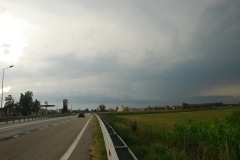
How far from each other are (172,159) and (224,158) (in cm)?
307

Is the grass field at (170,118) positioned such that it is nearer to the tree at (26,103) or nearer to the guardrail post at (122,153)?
the guardrail post at (122,153)

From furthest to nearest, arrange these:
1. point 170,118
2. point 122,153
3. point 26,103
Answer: point 26,103 < point 170,118 < point 122,153

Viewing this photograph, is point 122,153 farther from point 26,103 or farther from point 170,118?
point 26,103

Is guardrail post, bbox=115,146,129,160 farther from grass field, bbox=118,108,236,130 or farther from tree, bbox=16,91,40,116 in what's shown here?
tree, bbox=16,91,40,116

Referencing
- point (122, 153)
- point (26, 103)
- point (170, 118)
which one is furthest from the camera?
point (26, 103)

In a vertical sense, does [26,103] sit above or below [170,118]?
above

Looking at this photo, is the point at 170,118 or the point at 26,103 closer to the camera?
the point at 170,118

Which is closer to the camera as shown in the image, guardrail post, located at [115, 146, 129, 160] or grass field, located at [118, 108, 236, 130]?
guardrail post, located at [115, 146, 129, 160]

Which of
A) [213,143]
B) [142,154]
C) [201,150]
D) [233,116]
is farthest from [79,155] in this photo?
[233,116]

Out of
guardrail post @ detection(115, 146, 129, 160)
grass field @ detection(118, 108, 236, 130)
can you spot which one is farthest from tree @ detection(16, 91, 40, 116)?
guardrail post @ detection(115, 146, 129, 160)

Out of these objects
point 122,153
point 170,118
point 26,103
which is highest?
point 26,103

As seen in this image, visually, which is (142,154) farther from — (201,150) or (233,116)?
(233,116)

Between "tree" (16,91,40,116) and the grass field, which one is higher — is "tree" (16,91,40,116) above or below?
above

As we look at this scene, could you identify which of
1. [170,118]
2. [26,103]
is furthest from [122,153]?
[26,103]
